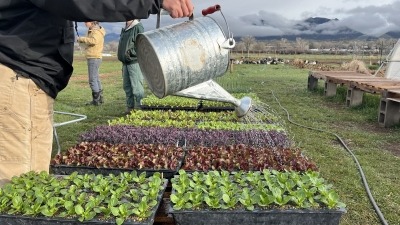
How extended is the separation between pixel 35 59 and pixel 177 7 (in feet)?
A: 2.65

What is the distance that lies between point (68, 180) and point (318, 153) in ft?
11.1

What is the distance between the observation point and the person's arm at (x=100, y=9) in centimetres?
167

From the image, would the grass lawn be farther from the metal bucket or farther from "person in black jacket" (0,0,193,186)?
"person in black jacket" (0,0,193,186)

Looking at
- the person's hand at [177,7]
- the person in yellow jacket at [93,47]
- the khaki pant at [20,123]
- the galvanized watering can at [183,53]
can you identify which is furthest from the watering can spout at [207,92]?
the person in yellow jacket at [93,47]

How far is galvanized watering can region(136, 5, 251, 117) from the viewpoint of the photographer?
2053 mm

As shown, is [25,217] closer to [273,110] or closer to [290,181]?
[290,181]

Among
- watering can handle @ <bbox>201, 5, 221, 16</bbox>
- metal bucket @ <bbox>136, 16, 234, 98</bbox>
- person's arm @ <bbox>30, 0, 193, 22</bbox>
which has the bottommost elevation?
metal bucket @ <bbox>136, 16, 234, 98</bbox>

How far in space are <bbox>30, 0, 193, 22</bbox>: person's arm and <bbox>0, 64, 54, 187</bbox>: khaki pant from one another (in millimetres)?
490

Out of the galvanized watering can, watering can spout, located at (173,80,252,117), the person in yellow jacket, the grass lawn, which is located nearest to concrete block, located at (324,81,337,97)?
the grass lawn

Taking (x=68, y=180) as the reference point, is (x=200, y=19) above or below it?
above

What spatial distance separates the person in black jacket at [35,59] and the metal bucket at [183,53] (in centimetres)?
22

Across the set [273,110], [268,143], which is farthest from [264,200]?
[273,110]

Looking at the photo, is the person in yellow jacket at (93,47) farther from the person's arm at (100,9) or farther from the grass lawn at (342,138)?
the person's arm at (100,9)

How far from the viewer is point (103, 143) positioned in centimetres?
377
